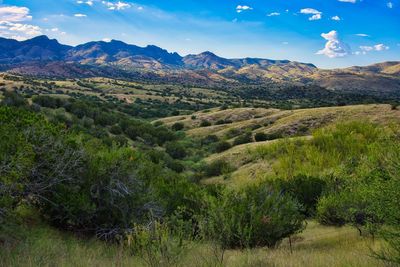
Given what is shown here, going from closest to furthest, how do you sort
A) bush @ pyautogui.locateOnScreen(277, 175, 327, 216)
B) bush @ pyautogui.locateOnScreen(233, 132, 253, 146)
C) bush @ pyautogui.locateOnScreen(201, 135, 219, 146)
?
bush @ pyautogui.locateOnScreen(277, 175, 327, 216)
bush @ pyautogui.locateOnScreen(233, 132, 253, 146)
bush @ pyautogui.locateOnScreen(201, 135, 219, 146)

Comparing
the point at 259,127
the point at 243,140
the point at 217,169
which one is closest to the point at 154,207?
the point at 217,169

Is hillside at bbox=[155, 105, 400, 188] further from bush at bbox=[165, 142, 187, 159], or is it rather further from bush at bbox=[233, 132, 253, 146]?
bush at bbox=[165, 142, 187, 159]

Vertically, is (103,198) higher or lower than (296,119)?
higher

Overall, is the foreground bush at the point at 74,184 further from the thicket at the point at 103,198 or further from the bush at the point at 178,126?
the bush at the point at 178,126

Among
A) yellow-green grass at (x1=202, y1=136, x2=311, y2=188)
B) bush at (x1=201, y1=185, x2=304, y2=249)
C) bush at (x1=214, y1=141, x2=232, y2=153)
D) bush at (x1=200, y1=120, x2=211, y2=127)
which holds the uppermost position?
bush at (x1=201, y1=185, x2=304, y2=249)

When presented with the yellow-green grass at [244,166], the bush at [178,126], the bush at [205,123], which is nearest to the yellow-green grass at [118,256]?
the yellow-green grass at [244,166]

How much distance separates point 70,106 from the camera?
57.0 meters

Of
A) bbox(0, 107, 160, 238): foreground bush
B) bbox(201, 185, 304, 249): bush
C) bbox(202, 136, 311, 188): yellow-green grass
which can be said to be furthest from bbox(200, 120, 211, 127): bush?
bbox(0, 107, 160, 238): foreground bush

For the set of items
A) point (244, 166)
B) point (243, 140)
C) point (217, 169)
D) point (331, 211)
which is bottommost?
point (217, 169)

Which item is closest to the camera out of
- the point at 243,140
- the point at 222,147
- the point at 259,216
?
the point at 259,216

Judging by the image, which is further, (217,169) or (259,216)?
(217,169)

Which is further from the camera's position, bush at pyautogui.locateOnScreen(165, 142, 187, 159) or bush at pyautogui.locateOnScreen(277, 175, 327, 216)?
bush at pyautogui.locateOnScreen(165, 142, 187, 159)

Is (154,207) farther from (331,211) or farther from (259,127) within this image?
(259,127)

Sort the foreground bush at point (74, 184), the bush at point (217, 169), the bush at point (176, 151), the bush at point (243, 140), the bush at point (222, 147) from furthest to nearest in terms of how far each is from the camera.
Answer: the bush at point (243, 140)
the bush at point (176, 151)
the bush at point (222, 147)
the bush at point (217, 169)
the foreground bush at point (74, 184)
